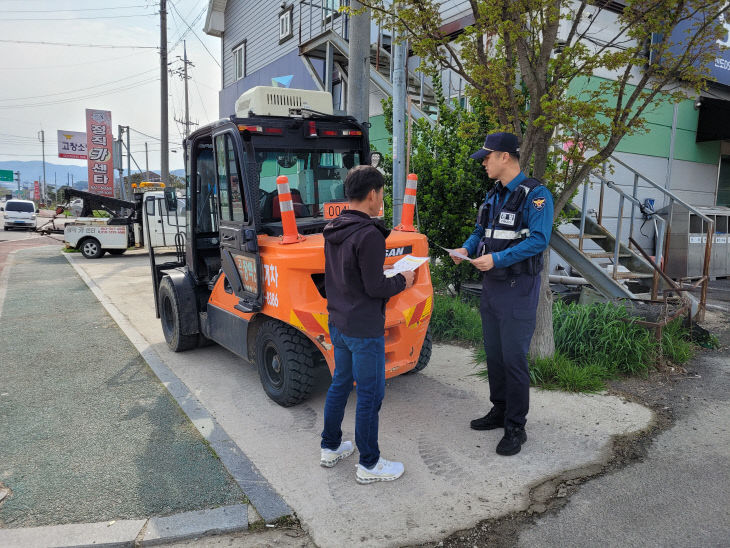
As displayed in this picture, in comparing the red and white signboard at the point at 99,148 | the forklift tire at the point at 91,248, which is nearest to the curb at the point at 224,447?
the forklift tire at the point at 91,248

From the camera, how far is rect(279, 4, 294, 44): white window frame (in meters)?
15.0

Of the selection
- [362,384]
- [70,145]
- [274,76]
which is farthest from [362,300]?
[70,145]

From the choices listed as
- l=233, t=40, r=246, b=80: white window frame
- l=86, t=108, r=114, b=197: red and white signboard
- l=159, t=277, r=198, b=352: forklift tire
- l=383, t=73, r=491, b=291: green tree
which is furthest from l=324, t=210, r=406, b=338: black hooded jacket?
l=86, t=108, r=114, b=197: red and white signboard

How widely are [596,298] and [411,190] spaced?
3.71m

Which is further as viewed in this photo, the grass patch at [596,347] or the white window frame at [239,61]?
the white window frame at [239,61]

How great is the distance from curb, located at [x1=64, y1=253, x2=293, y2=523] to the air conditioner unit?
253 centimetres

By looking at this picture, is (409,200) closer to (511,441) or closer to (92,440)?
(511,441)

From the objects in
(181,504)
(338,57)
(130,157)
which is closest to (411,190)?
(181,504)

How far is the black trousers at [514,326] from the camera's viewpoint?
345 cm

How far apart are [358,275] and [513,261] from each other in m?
1.08

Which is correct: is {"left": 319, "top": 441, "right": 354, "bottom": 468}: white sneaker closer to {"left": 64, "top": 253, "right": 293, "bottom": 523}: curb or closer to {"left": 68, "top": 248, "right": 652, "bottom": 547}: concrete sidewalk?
{"left": 68, "top": 248, "right": 652, "bottom": 547}: concrete sidewalk

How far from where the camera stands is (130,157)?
1164 inches

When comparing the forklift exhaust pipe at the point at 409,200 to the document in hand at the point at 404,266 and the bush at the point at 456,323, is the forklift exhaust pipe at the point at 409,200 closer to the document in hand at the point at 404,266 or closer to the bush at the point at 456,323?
the document in hand at the point at 404,266

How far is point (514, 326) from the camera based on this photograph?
11.3ft
